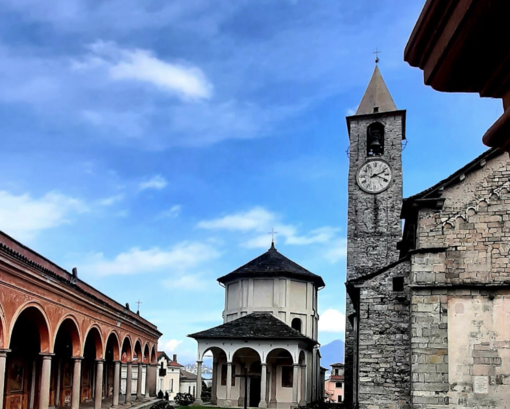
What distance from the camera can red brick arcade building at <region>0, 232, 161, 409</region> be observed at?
14531 mm

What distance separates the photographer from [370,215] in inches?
1184

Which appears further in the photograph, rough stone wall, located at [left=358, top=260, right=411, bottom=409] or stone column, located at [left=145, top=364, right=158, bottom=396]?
stone column, located at [left=145, top=364, right=158, bottom=396]

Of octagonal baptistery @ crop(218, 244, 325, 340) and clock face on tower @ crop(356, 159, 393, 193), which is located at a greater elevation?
clock face on tower @ crop(356, 159, 393, 193)

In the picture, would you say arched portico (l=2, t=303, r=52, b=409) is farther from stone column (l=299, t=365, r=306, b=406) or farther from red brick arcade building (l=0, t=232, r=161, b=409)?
stone column (l=299, t=365, r=306, b=406)

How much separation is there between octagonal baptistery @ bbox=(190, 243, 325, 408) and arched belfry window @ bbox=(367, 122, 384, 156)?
28.3 feet

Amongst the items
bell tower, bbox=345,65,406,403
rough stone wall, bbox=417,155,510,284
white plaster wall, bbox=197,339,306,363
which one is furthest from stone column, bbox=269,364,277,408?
rough stone wall, bbox=417,155,510,284

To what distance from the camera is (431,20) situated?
2512 mm

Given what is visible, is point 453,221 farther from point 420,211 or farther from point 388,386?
point 388,386

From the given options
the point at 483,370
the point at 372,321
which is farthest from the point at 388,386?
the point at 483,370

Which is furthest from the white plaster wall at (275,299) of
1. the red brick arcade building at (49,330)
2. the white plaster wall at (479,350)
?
the white plaster wall at (479,350)

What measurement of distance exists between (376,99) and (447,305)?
19838 millimetres

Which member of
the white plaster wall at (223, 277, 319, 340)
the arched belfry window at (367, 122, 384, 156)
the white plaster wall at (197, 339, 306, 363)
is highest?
the arched belfry window at (367, 122, 384, 156)

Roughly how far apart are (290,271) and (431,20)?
31.3 metres

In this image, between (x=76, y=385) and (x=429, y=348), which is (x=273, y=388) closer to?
(x=76, y=385)
